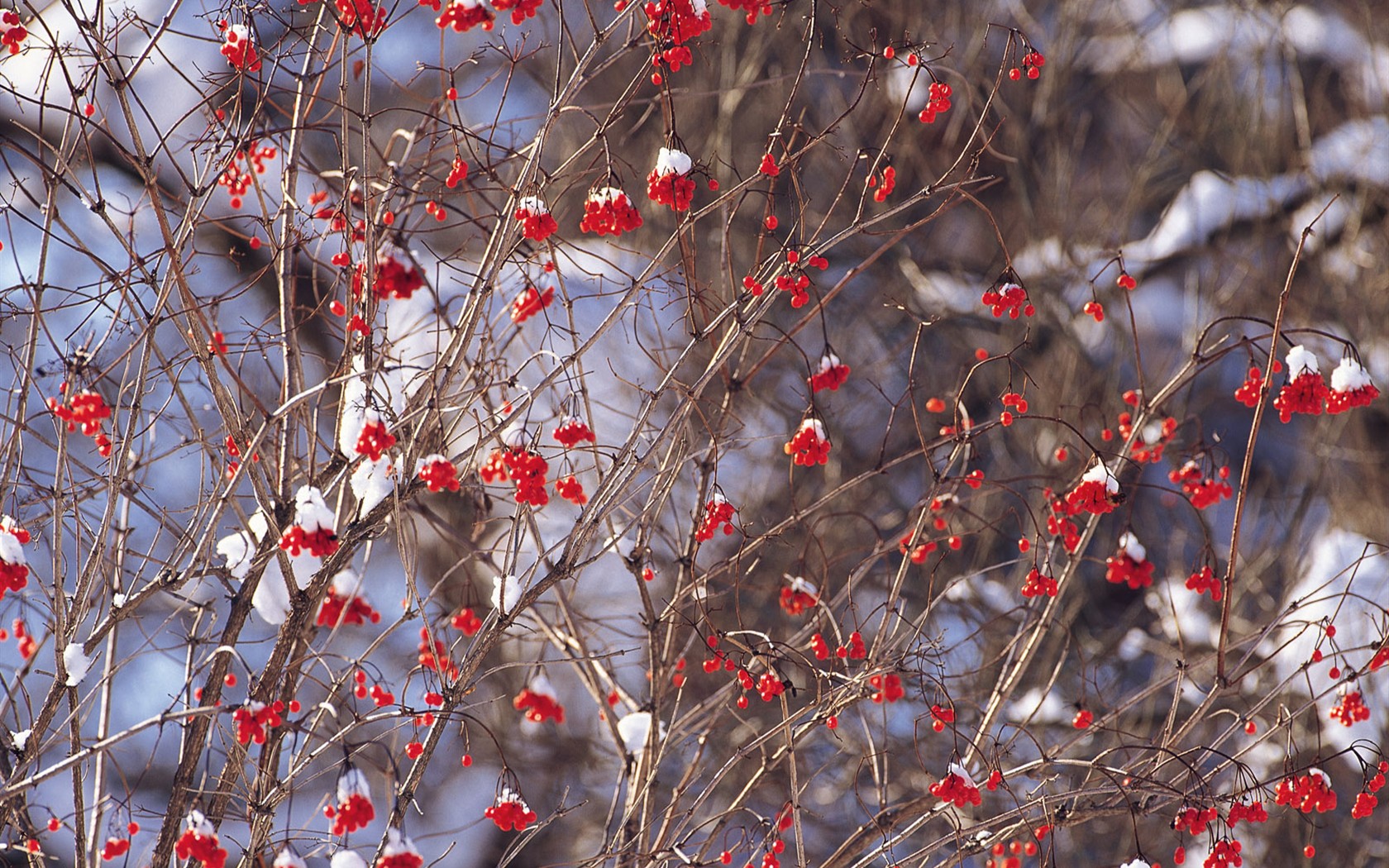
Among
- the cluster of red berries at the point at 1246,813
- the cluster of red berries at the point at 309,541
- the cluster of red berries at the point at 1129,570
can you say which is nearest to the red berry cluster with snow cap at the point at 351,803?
the cluster of red berries at the point at 309,541

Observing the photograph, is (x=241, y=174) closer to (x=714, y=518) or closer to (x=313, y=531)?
(x=313, y=531)

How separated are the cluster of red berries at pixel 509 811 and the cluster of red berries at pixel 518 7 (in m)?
1.40

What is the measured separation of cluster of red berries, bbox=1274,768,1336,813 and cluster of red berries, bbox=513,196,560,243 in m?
1.84

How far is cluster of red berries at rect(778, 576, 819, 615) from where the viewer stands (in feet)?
8.61

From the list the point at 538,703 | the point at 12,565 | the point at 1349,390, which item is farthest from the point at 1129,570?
the point at 12,565

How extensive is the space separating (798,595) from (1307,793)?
3.77 feet

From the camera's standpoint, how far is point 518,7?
6.49 ft

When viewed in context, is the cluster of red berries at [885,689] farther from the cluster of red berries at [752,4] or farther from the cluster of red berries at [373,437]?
the cluster of red berries at [752,4]

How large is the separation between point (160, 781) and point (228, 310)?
10.1ft

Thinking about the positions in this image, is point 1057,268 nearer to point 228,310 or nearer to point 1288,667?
point 1288,667

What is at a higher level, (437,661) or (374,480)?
(374,480)

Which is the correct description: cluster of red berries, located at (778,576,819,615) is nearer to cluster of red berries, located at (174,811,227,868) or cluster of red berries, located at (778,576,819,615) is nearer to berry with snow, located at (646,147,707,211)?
berry with snow, located at (646,147,707,211)

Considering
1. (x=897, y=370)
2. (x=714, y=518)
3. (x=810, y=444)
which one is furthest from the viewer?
(x=897, y=370)

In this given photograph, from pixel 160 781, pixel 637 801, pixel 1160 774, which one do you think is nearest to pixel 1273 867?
pixel 1160 774
